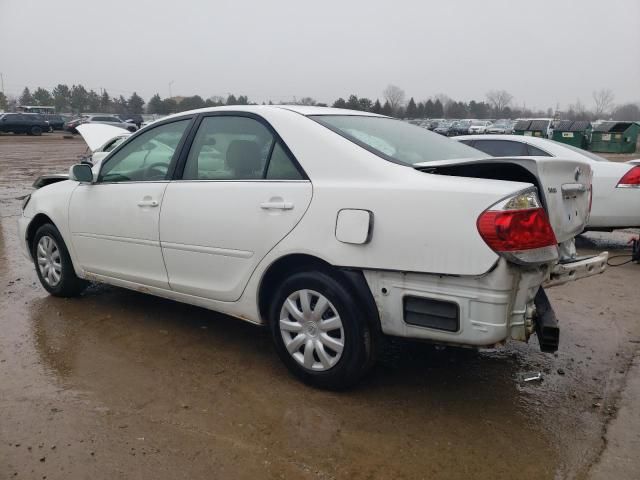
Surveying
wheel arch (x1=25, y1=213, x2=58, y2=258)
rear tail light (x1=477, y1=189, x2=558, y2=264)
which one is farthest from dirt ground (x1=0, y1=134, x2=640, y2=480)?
rear tail light (x1=477, y1=189, x2=558, y2=264)

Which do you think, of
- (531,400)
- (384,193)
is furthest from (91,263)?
(531,400)

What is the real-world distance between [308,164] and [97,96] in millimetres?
94981

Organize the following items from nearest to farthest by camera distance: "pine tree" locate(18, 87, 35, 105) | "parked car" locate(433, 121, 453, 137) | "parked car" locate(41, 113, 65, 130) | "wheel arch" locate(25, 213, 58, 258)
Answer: "wheel arch" locate(25, 213, 58, 258) < "parked car" locate(433, 121, 453, 137) < "parked car" locate(41, 113, 65, 130) < "pine tree" locate(18, 87, 35, 105)

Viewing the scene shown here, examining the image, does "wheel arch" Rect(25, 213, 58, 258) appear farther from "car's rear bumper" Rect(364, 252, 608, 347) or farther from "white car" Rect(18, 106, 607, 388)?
"car's rear bumper" Rect(364, 252, 608, 347)

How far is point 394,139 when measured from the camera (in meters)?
3.56

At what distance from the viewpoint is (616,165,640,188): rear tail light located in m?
6.56

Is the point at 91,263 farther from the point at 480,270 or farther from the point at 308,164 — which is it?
the point at 480,270

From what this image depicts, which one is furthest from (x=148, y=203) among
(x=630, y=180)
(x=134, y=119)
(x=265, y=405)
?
(x=134, y=119)

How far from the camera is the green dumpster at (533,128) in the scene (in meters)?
26.1

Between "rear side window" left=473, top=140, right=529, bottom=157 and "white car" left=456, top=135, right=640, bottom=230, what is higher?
"rear side window" left=473, top=140, right=529, bottom=157

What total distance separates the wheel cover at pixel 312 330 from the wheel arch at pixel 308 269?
0.15 meters

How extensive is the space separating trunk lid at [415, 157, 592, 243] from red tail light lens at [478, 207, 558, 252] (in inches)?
10.3

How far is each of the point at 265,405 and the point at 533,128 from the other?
2684 centimetres

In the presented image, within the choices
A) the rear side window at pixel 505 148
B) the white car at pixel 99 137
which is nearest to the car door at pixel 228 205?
the rear side window at pixel 505 148
